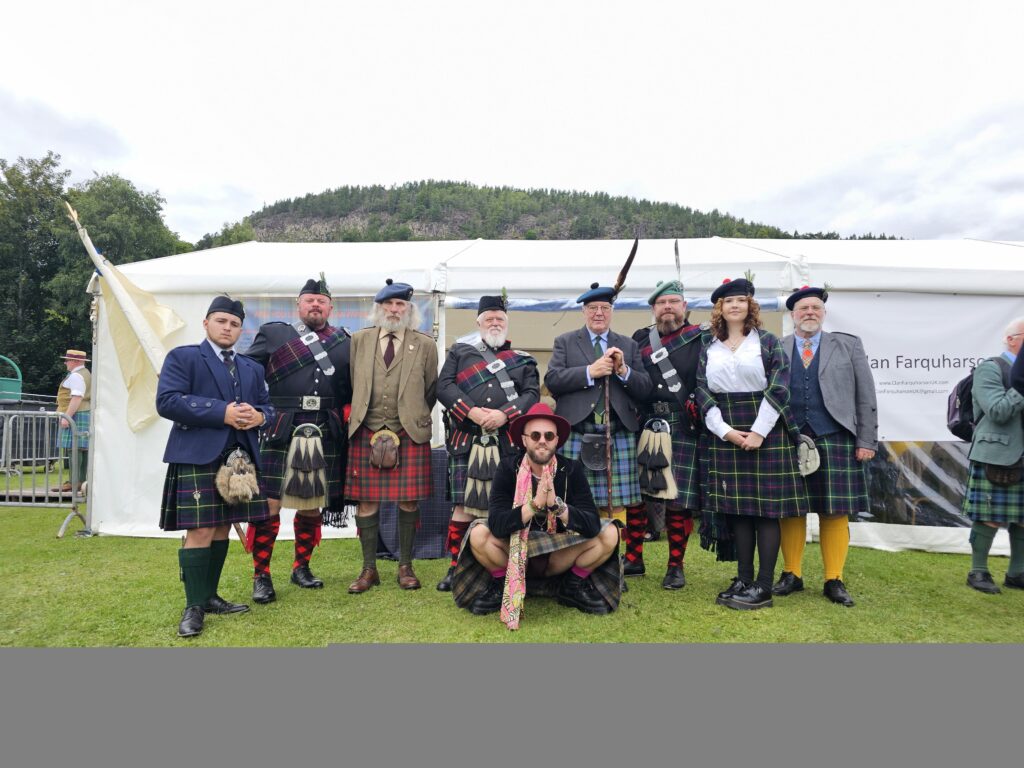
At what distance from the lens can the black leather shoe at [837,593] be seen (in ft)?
10.4

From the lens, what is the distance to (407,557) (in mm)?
3490

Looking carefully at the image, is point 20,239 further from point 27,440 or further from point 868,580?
point 868,580

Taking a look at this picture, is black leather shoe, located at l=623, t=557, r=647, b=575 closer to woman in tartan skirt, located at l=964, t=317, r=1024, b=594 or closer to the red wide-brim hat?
the red wide-brim hat

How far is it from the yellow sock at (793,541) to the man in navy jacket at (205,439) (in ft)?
8.72

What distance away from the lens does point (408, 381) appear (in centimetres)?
337

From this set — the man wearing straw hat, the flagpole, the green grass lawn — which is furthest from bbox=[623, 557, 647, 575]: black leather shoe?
the man wearing straw hat

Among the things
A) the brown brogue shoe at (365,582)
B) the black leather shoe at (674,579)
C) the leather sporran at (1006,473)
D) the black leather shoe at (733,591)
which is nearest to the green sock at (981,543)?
the leather sporran at (1006,473)

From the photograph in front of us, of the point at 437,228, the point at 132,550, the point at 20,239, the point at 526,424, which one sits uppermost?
the point at 437,228

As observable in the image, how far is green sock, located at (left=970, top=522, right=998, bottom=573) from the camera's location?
359cm

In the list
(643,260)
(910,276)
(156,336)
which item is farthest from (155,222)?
(910,276)

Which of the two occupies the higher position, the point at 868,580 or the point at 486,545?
the point at 486,545

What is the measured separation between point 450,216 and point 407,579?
43.1 metres

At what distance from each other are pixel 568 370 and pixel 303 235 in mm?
50867

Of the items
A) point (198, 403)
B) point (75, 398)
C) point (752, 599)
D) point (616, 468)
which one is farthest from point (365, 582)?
point (75, 398)
